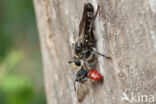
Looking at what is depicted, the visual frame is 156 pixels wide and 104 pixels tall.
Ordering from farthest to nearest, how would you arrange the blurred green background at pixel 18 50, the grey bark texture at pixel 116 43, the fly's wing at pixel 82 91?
the blurred green background at pixel 18 50 → the fly's wing at pixel 82 91 → the grey bark texture at pixel 116 43

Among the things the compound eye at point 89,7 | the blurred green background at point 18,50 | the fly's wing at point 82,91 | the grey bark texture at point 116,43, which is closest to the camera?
the grey bark texture at point 116,43

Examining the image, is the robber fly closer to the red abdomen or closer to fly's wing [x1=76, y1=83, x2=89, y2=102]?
the red abdomen

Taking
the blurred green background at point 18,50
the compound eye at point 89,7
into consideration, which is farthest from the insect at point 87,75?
the blurred green background at point 18,50

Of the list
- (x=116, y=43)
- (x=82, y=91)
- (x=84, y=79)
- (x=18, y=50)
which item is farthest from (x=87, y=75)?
(x=18, y=50)

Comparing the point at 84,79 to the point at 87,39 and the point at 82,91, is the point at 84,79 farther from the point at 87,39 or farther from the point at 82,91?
the point at 87,39

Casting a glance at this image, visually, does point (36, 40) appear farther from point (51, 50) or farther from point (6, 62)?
point (51, 50)

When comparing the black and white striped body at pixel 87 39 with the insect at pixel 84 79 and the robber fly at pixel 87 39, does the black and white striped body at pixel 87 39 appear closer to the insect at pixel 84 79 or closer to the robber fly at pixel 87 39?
the robber fly at pixel 87 39

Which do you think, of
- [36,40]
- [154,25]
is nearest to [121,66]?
[154,25]
